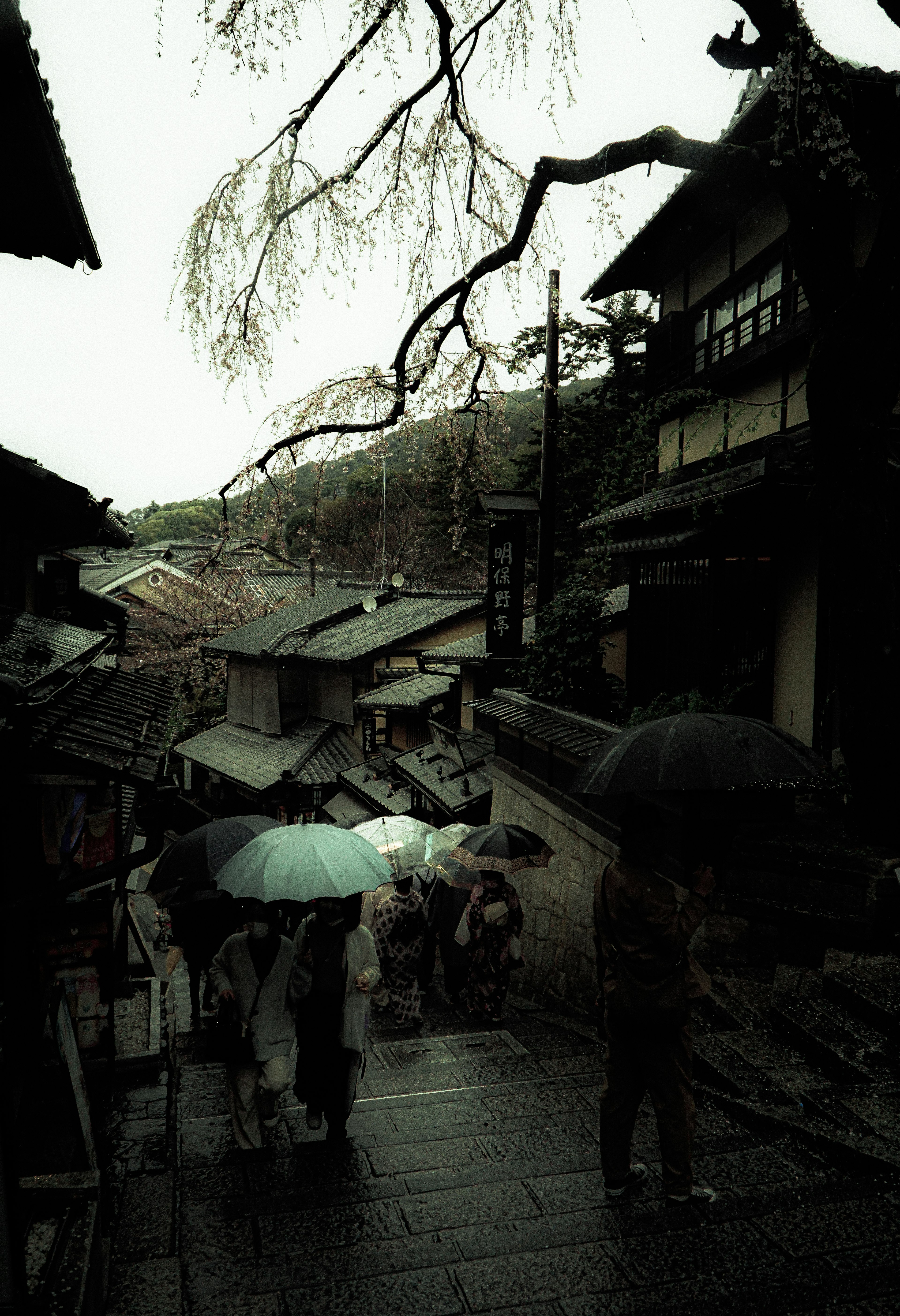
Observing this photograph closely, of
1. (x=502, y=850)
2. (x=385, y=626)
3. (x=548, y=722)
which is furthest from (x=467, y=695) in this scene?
(x=502, y=850)

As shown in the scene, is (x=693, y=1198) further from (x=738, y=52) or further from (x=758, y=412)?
(x=758, y=412)

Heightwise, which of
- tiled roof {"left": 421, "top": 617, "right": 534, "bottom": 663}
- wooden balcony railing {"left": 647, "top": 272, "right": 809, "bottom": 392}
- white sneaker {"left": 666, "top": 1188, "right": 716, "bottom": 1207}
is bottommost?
white sneaker {"left": 666, "top": 1188, "right": 716, "bottom": 1207}

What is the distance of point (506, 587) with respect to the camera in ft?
53.0

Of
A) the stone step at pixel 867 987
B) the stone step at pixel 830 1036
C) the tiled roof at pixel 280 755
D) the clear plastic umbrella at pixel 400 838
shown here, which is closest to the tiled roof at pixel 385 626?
the tiled roof at pixel 280 755

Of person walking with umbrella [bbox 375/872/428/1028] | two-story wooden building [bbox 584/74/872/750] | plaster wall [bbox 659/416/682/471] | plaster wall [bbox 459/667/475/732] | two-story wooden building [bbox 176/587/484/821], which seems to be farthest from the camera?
two-story wooden building [bbox 176/587/484/821]

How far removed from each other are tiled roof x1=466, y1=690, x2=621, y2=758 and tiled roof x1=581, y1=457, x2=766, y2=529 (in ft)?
8.88

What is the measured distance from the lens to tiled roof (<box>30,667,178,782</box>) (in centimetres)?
562

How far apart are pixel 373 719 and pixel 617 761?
20.4 metres

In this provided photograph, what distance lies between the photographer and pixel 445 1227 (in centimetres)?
446

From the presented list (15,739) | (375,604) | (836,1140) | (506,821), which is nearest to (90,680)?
(15,739)

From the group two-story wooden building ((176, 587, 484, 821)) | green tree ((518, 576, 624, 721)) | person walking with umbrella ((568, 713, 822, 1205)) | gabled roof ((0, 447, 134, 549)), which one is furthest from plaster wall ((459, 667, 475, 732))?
person walking with umbrella ((568, 713, 822, 1205))

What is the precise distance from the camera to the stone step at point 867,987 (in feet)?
19.4

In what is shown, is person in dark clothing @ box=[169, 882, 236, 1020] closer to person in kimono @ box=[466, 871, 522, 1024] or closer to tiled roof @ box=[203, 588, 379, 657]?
person in kimono @ box=[466, 871, 522, 1024]

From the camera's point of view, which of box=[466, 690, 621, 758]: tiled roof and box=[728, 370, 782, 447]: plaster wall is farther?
box=[728, 370, 782, 447]: plaster wall
